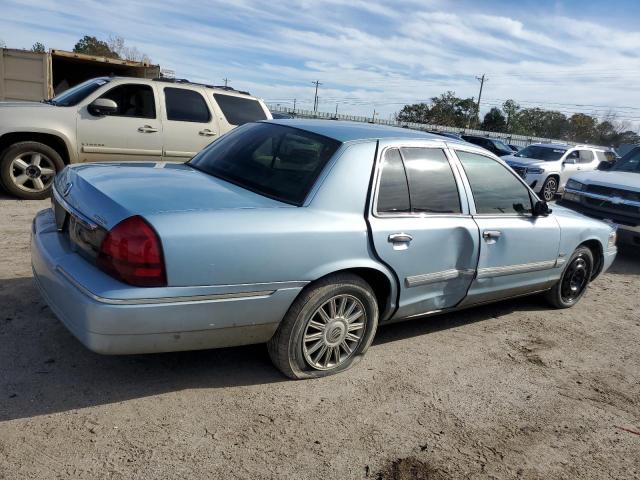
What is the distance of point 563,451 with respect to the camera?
3.07m

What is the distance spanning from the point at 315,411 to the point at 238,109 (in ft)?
21.4

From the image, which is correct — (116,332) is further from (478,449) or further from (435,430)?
(478,449)

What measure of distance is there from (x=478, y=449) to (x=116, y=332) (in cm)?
199

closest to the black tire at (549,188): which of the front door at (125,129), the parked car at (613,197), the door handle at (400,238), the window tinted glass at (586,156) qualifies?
the window tinted glass at (586,156)

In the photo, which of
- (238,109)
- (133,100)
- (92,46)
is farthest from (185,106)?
(92,46)

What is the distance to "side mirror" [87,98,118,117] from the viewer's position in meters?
7.30

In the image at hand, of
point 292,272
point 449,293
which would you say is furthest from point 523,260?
point 292,272

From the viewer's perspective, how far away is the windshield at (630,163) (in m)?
9.27

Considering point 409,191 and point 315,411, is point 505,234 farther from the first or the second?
point 315,411

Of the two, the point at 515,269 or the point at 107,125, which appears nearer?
the point at 515,269

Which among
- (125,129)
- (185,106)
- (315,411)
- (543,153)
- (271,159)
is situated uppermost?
(185,106)

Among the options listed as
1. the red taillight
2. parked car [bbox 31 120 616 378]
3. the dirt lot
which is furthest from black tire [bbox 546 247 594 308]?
the red taillight

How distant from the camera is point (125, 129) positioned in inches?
303

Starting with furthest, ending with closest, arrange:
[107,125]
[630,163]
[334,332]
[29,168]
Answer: [630,163]
[107,125]
[29,168]
[334,332]
